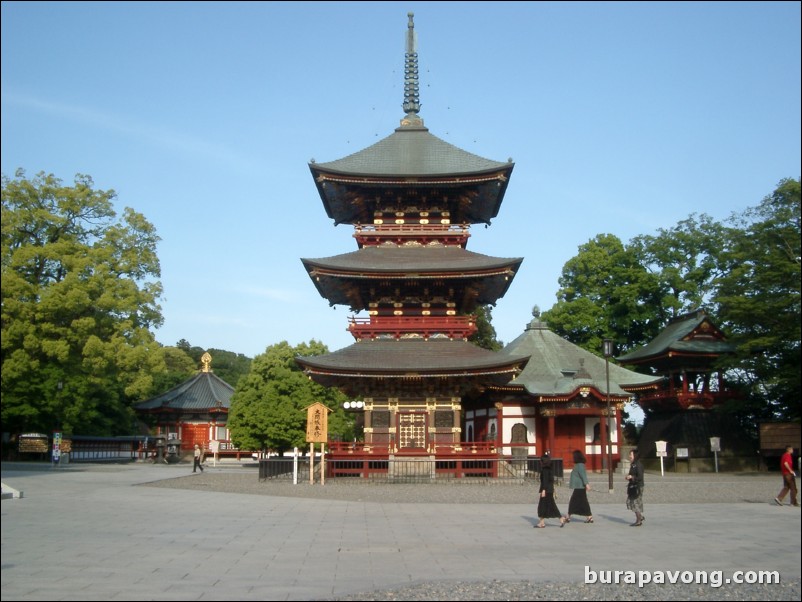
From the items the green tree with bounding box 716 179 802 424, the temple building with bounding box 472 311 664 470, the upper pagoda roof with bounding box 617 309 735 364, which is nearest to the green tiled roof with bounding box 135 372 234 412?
the temple building with bounding box 472 311 664 470

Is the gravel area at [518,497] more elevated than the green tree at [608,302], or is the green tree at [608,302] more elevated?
the green tree at [608,302]

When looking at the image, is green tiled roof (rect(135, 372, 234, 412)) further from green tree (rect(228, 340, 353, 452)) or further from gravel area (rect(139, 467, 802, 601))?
gravel area (rect(139, 467, 802, 601))

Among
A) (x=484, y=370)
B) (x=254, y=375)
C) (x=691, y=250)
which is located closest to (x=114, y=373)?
(x=254, y=375)

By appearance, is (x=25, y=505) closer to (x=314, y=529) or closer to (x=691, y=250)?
(x=314, y=529)

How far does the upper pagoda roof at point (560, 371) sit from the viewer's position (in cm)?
3997

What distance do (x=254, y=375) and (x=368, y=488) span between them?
2212 cm

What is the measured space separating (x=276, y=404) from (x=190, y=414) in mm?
20428

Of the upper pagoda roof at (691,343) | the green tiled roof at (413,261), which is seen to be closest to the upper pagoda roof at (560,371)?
the upper pagoda roof at (691,343)

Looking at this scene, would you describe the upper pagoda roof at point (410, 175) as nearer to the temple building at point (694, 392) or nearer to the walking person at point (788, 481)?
the temple building at point (694, 392)

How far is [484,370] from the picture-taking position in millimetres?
33656

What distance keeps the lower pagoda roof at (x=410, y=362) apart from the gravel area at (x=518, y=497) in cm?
483

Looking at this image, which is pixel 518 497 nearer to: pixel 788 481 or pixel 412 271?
pixel 788 481

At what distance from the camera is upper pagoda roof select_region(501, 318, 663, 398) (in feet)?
131

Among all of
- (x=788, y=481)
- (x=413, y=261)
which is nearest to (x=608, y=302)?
(x=413, y=261)
